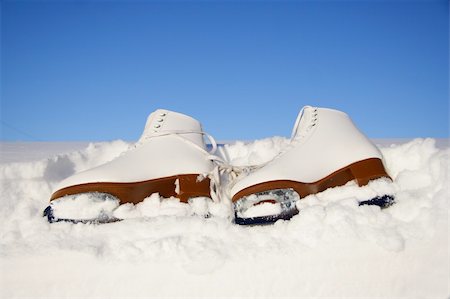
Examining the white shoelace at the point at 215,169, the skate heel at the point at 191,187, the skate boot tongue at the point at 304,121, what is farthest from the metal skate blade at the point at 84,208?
the skate boot tongue at the point at 304,121

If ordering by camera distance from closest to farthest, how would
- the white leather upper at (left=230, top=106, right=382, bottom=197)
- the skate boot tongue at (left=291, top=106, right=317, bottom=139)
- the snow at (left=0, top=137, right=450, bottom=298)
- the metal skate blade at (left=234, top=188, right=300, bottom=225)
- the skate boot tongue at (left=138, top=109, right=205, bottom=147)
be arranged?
the snow at (left=0, top=137, right=450, bottom=298) < the metal skate blade at (left=234, top=188, right=300, bottom=225) < the white leather upper at (left=230, top=106, right=382, bottom=197) < the skate boot tongue at (left=291, top=106, right=317, bottom=139) < the skate boot tongue at (left=138, top=109, right=205, bottom=147)

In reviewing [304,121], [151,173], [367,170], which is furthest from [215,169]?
[367,170]

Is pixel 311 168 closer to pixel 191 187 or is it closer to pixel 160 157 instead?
pixel 191 187

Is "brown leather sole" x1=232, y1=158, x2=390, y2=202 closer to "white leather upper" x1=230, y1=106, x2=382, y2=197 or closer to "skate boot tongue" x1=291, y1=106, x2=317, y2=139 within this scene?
"white leather upper" x1=230, y1=106, x2=382, y2=197

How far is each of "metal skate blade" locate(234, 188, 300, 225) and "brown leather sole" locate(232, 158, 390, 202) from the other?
0.02 meters

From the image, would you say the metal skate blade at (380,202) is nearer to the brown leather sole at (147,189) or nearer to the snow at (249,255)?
the snow at (249,255)

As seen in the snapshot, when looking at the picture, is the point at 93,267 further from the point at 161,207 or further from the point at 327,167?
the point at 327,167

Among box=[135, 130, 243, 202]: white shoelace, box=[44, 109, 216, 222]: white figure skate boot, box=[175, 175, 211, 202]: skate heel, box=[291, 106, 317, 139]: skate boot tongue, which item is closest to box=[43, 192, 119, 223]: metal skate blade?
box=[44, 109, 216, 222]: white figure skate boot

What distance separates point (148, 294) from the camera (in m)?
1.16

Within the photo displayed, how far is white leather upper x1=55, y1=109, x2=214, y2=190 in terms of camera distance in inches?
68.2

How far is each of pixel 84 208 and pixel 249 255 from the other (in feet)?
2.37

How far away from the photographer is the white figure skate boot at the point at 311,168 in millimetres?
1589

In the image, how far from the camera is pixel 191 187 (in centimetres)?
179

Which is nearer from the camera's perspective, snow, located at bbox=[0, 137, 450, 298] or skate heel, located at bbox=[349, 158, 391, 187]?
snow, located at bbox=[0, 137, 450, 298]
